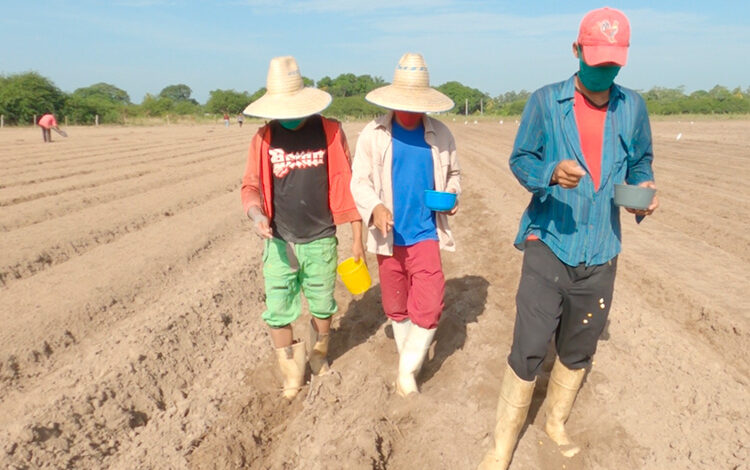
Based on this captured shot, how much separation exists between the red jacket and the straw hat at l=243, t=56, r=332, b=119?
5.6 inches

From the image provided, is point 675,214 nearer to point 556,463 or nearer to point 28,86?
point 556,463

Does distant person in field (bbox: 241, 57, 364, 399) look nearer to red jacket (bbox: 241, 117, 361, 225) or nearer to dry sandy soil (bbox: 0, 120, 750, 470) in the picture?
red jacket (bbox: 241, 117, 361, 225)

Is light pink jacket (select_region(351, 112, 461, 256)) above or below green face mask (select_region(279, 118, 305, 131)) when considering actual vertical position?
below

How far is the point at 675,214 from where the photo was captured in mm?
8391

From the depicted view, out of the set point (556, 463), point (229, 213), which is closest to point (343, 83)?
point (229, 213)

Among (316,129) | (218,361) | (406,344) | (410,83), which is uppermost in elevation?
(410,83)

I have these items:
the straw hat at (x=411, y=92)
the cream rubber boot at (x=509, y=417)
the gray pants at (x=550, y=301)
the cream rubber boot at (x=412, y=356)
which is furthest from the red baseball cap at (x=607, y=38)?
the cream rubber boot at (x=412, y=356)

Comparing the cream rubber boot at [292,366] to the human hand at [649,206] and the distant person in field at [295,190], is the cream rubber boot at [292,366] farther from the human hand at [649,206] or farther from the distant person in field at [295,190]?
the human hand at [649,206]

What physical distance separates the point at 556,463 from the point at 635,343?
154 centimetres

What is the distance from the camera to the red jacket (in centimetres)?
338

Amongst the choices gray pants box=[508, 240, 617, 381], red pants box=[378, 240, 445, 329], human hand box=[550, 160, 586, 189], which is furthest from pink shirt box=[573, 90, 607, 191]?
red pants box=[378, 240, 445, 329]

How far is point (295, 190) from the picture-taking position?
340 cm

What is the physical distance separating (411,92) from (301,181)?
763 mm

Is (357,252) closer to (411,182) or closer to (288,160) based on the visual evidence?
(411,182)
